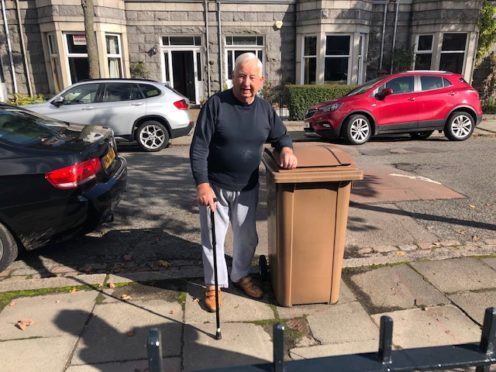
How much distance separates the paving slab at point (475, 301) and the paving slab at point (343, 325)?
744 mm

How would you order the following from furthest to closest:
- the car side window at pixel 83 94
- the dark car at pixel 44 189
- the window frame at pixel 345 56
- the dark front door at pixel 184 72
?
the dark front door at pixel 184 72, the window frame at pixel 345 56, the car side window at pixel 83 94, the dark car at pixel 44 189

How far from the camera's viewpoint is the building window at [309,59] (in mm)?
15791

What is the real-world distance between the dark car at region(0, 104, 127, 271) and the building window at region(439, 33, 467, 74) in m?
15.8

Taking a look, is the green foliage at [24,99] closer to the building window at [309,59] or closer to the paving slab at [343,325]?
the building window at [309,59]

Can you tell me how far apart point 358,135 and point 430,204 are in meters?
4.81

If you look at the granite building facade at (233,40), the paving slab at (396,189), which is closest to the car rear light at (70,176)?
the paving slab at (396,189)

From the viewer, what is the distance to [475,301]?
3332 mm

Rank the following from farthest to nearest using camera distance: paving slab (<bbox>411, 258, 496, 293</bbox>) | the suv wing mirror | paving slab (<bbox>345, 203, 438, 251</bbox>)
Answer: the suv wing mirror
paving slab (<bbox>345, 203, 438, 251</bbox>)
paving slab (<bbox>411, 258, 496, 293</bbox>)

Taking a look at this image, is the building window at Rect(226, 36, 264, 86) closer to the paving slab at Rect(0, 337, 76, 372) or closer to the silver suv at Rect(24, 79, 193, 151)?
the silver suv at Rect(24, 79, 193, 151)

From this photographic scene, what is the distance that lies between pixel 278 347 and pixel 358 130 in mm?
9181

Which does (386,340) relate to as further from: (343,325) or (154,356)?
(343,325)

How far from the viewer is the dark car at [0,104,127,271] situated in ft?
12.2

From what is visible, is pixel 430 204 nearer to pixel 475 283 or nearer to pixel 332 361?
pixel 475 283

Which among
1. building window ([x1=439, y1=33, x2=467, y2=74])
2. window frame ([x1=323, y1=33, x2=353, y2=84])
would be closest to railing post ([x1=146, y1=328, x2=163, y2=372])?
window frame ([x1=323, y1=33, x2=353, y2=84])
